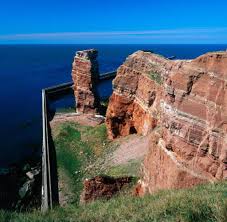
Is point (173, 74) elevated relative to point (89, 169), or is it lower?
elevated

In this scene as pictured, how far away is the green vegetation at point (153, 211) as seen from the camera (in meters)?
10.4

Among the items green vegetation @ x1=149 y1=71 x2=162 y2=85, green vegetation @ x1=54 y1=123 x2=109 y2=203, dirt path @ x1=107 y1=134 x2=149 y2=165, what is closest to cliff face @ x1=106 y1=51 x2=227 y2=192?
dirt path @ x1=107 y1=134 x2=149 y2=165

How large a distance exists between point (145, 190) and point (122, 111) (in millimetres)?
20197

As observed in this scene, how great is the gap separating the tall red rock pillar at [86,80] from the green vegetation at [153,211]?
140 feet

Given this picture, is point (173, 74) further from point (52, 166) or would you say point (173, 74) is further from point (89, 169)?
point (52, 166)

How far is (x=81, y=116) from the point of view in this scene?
54406 mm

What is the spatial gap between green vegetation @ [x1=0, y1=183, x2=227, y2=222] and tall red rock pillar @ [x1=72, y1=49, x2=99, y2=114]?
42.6m

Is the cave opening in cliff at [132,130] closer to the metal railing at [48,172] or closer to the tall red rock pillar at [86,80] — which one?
the metal railing at [48,172]

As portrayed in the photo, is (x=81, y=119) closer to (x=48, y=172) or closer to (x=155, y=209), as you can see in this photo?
(x=48, y=172)

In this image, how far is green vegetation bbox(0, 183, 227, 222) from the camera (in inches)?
408

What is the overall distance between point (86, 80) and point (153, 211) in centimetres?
4546

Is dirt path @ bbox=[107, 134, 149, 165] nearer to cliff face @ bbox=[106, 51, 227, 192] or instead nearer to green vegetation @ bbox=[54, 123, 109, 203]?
green vegetation @ bbox=[54, 123, 109, 203]

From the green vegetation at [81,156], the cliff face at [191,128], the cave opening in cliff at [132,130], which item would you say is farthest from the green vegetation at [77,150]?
the cliff face at [191,128]

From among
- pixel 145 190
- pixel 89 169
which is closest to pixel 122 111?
pixel 89 169
